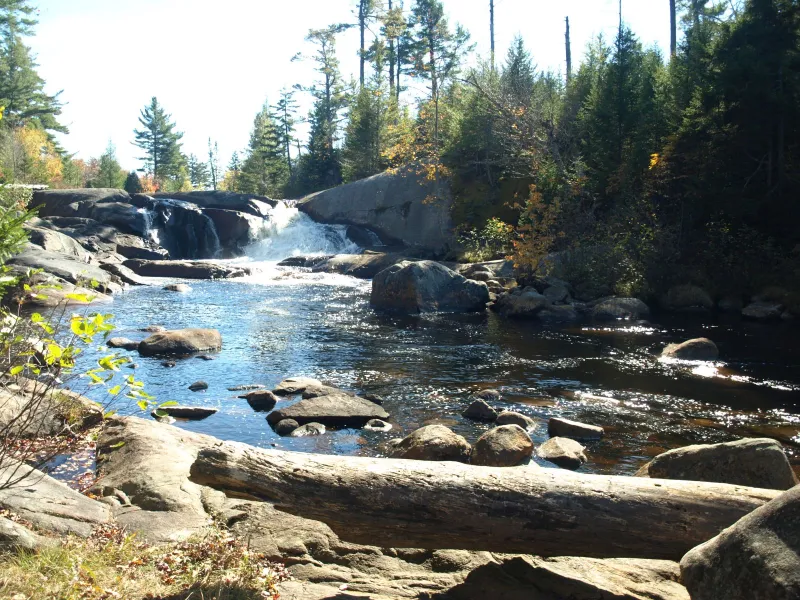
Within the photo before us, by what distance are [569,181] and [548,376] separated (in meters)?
13.9

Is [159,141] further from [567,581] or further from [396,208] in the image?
[567,581]

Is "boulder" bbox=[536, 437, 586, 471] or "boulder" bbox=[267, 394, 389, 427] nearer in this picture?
"boulder" bbox=[536, 437, 586, 471]

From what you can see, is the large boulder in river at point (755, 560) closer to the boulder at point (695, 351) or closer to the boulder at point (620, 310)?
the boulder at point (695, 351)

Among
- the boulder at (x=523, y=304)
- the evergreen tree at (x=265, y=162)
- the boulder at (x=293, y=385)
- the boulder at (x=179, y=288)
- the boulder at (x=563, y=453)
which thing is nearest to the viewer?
the boulder at (x=563, y=453)

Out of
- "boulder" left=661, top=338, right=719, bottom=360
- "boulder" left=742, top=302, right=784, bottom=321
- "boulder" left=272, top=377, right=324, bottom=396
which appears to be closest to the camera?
"boulder" left=272, top=377, right=324, bottom=396

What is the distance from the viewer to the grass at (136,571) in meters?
3.46

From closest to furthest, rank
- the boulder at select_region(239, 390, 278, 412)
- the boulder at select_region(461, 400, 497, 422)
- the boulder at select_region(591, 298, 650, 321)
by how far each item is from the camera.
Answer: the boulder at select_region(461, 400, 497, 422) → the boulder at select_region(239, 390, 278, 412) → the boulder at select_region(591, 298, 650, 321)

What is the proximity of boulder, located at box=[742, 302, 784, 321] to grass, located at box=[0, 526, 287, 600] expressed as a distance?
17.5 m

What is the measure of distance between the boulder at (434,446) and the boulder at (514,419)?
1.69 m

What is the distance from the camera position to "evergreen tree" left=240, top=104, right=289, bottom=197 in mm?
55188

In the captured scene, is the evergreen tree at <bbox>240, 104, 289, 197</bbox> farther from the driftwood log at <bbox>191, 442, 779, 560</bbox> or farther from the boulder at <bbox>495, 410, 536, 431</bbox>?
the driftwood log at <bbox>191, 442, 779, 560</bbox>

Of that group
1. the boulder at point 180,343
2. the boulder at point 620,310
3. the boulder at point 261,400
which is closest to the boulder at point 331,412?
the boulder at point 261,400

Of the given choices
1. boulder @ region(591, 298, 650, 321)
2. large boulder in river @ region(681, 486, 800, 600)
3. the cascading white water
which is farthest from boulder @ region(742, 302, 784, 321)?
the cascading white water

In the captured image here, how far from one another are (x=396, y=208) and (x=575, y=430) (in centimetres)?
2649
